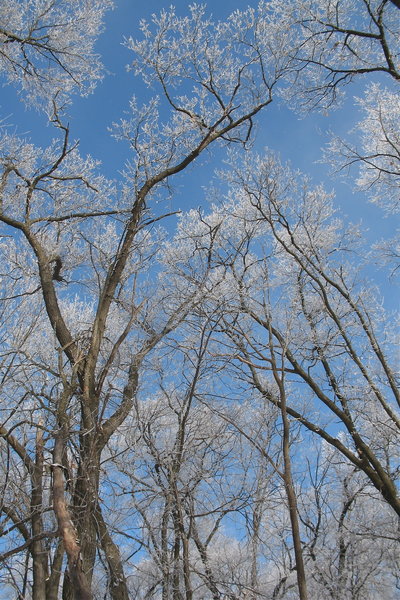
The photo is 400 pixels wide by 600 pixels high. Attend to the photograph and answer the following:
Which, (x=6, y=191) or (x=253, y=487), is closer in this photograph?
(x=253, y=487)

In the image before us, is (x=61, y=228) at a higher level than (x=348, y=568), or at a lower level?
higher

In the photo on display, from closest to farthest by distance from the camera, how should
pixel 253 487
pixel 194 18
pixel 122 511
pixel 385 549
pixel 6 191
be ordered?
pixel 122 511 → pixel 253 487 → pixel 6 191 → pixel 194 18 → pixel 385 549

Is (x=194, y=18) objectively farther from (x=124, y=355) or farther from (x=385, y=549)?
(x=385, y=549)

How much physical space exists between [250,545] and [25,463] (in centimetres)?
357

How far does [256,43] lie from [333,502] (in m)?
10.7

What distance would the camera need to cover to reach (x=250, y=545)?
6.24 m

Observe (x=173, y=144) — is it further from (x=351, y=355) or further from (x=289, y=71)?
(x=351, y=355)

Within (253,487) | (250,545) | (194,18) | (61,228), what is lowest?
(250,545)

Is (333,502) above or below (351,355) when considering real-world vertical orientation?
below

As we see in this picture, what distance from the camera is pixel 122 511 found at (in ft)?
15.7

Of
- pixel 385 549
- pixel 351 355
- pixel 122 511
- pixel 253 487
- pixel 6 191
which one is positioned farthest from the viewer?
pixel 385 549

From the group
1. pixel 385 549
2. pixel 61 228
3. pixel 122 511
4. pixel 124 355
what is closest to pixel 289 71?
pixel 61 228

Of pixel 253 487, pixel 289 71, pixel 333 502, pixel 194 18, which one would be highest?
pixel 194 18

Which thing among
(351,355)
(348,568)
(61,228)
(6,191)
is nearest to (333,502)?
(348,568)
